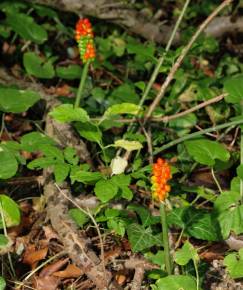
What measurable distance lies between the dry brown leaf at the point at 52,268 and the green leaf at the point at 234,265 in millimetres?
613

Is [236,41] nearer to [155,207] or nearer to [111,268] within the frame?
[155,207]

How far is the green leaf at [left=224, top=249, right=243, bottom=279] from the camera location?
5.48ft

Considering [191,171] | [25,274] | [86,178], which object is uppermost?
[86,178]

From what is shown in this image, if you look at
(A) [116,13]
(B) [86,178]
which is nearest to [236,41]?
(A) [116,13]

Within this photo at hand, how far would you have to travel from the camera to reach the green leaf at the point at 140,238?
5.98 feet

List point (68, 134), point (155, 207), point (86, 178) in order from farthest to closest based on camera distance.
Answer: point (68, 134) → point (155, 207) → point (86, 178)

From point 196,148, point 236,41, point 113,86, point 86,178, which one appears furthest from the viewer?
point 236,41

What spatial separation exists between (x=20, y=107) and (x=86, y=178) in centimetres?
56

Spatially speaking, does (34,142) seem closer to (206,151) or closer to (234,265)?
(206,151)

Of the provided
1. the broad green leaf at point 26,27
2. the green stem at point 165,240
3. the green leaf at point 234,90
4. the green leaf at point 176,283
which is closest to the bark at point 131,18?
the broad green leaf at point 26,27

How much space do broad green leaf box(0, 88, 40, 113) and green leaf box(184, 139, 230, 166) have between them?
690 millimetres

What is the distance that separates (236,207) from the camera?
1.94 meters

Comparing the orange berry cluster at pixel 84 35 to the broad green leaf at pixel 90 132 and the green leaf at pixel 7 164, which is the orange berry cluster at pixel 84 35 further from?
the green leaf at pixel 7 164

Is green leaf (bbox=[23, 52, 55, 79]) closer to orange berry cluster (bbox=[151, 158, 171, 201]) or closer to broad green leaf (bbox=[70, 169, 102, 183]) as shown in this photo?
broad green leaf (bbox=[70, 169, 102, 183])
